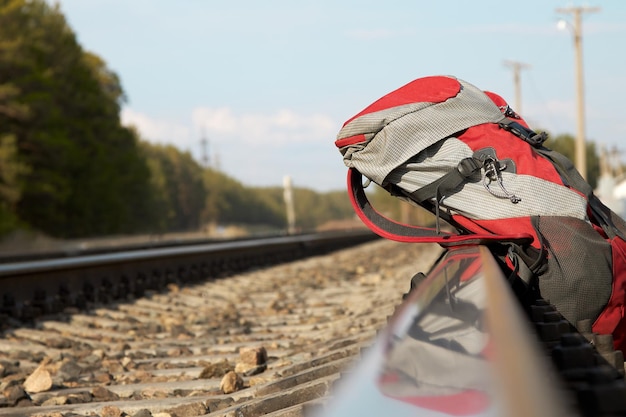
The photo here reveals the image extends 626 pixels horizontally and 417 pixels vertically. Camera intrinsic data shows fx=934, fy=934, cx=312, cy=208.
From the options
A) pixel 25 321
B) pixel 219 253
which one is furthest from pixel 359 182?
pixel 219 253

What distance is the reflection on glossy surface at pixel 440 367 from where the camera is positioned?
1072 millimetres

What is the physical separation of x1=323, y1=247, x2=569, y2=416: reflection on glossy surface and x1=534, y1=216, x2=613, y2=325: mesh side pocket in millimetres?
1007

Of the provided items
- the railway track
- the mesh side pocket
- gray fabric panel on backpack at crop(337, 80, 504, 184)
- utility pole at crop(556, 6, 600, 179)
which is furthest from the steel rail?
utility pole at crop(556, 6, 600, 179)

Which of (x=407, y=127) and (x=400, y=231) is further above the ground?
(x=407, y=127)

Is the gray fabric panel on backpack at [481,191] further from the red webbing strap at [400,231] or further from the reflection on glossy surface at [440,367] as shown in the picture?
the reflection on glossy surface at [440,367]

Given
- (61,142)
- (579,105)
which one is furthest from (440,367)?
(61,142)

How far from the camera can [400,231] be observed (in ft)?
10.5

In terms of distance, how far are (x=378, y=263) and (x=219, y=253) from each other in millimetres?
2954

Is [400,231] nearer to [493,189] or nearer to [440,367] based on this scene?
[493,189]

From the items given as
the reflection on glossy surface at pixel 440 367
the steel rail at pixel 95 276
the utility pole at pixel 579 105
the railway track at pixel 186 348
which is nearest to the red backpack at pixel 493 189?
the railway track at pixel 186 348

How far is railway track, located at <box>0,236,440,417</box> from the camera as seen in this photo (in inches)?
123

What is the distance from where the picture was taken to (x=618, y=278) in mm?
2869

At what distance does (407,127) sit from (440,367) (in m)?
1.84

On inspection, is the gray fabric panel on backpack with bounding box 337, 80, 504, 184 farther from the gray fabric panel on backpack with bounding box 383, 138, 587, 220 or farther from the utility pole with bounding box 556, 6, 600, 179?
the utility pole with bounding box 556, 6, 600, 179
